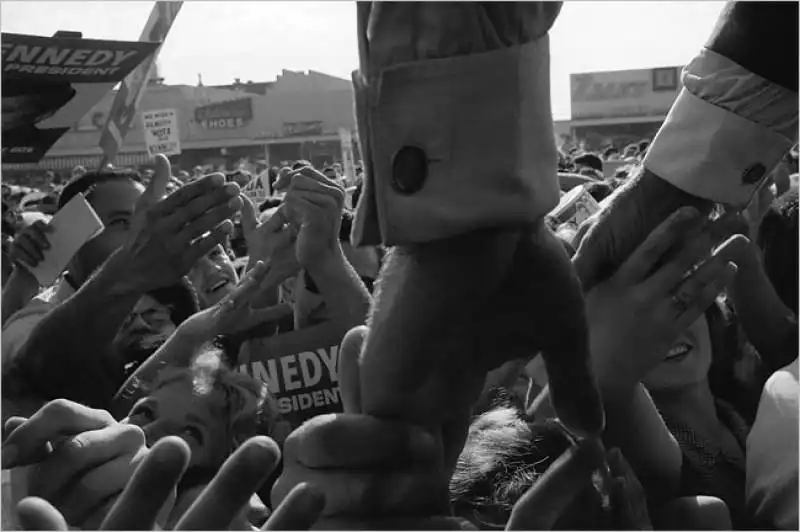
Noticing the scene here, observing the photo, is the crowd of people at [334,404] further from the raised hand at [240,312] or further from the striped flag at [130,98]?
the striped flag at [130,98]

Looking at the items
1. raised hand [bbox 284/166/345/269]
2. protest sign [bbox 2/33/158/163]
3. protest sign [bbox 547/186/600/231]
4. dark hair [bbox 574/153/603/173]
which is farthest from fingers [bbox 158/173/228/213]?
dark hair [bbox 574/153/603/173]

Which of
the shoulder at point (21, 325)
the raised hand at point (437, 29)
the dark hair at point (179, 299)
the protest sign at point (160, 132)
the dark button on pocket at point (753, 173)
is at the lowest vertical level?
the shoulder at point (21, 325)

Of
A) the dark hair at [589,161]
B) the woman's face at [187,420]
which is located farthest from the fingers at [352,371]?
the dark hair at [589,161]

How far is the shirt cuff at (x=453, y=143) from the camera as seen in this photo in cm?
70

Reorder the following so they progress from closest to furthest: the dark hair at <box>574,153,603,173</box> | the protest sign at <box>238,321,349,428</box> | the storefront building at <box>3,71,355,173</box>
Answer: the protest sign at <box>238,321,349,428</box> → the dark hair at <box>574,153,603,173</box> → the storefront building at <box>3,71,355,173</box>

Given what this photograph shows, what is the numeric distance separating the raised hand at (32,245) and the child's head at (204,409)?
2.36ft

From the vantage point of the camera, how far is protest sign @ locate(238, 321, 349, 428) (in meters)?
1.80

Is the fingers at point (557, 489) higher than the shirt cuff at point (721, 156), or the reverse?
the shirt cuff at point (721, 156)

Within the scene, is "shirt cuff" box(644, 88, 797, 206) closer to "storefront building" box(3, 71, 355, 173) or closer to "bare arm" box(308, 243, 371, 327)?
"bare arm" box(308, 243, 371, 327)

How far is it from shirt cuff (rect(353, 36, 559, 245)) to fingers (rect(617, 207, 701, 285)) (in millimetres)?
263

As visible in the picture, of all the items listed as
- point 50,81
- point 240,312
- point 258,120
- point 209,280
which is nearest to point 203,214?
point 240,312

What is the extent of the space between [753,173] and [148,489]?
0.72 metres

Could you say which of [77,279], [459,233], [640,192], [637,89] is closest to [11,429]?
[459,233]

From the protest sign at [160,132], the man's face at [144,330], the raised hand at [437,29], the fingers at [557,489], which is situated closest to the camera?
the raised hand at [437,29]
